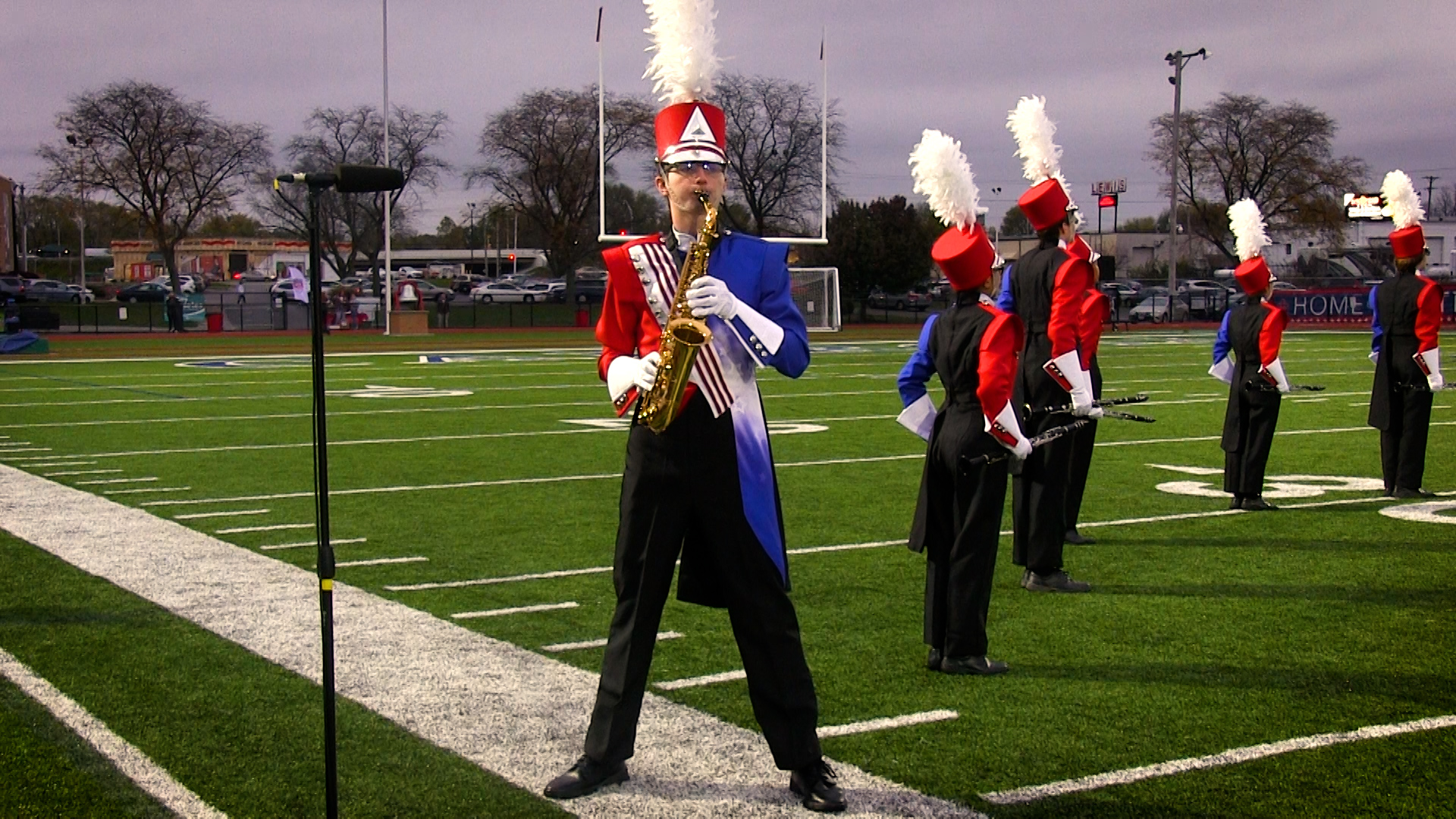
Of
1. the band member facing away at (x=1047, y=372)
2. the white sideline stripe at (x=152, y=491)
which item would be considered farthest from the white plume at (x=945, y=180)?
the white sideline stripe at (x=152, y=491)

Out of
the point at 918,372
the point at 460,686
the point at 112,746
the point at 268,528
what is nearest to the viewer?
the point at 112,746

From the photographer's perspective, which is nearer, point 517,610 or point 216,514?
point 517,610

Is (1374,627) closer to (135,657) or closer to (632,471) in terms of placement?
(632,471)

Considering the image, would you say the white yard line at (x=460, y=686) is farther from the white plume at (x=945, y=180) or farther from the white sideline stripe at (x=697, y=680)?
the white plume at (x=945, y=180)

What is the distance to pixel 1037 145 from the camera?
7.48 metres

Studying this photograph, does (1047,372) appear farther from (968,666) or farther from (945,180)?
(968,666)

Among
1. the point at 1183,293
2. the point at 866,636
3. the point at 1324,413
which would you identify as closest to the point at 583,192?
the point at 1183,293

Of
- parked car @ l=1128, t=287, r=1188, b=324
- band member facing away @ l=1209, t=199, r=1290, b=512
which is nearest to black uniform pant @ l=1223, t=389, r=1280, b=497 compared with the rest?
band member facing away @ l=1209, t=199, r=1290, b=512

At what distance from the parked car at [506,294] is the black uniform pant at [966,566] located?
52.9 meters

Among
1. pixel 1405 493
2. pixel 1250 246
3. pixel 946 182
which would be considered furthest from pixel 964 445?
pixel 1405 493

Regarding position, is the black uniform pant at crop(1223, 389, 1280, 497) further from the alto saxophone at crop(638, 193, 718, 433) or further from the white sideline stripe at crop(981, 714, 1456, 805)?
the alto saxophone at crop(638, 193, 718, 433)

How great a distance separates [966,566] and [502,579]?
106 inches

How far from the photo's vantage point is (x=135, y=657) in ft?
18.1

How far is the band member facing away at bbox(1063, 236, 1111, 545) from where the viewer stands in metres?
7.14
